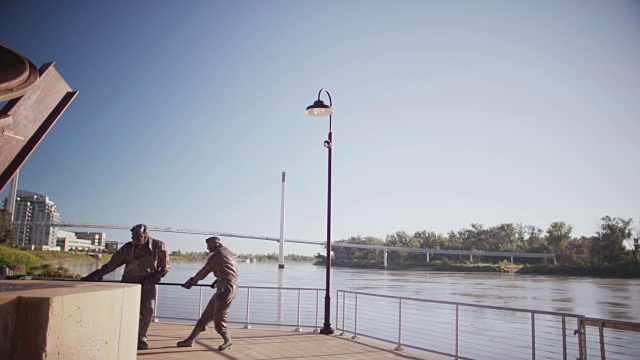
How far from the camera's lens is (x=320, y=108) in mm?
8742

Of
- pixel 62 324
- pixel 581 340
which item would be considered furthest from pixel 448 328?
pixel 62 324

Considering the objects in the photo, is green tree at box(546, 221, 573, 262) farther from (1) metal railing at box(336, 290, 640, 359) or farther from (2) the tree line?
(1) metal railing at box(336, 290, 640, 359)

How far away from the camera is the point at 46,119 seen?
4.49 meters

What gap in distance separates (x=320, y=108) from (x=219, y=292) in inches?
165

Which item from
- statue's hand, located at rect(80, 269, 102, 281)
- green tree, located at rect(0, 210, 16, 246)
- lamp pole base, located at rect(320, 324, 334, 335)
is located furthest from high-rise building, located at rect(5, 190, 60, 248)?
statue's hand, located at rect(80, 269, 102, 281)

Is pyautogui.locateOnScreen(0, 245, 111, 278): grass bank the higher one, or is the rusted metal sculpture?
the rusted metal sculpture

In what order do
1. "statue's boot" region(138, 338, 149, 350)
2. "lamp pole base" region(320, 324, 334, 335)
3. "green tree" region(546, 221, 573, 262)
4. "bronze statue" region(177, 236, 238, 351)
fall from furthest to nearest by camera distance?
"green tree" region(546, 221, 573, 262)
"lamp pole base" region(320, 324, 334, 335)
"bronze statue" region(177, 236, 238, 351)
"statue's boot" region(138, 338, 149, 350)

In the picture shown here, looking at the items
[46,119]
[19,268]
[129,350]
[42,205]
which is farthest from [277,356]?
[42,205]

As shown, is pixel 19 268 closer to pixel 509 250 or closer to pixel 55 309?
pixel 55 309

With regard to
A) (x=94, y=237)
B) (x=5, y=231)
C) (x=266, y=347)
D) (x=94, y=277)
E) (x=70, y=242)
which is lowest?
(x=70, y=242)

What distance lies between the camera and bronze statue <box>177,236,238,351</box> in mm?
6066

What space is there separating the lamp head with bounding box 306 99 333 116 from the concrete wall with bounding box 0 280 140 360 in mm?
6033

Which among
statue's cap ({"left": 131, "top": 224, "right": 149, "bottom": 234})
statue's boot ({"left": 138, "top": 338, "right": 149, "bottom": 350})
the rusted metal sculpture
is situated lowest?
statue's boot ({"left": 138, "top": 338, "right": 149, "bottom": 350})

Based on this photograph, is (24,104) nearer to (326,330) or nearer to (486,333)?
(326,330)
